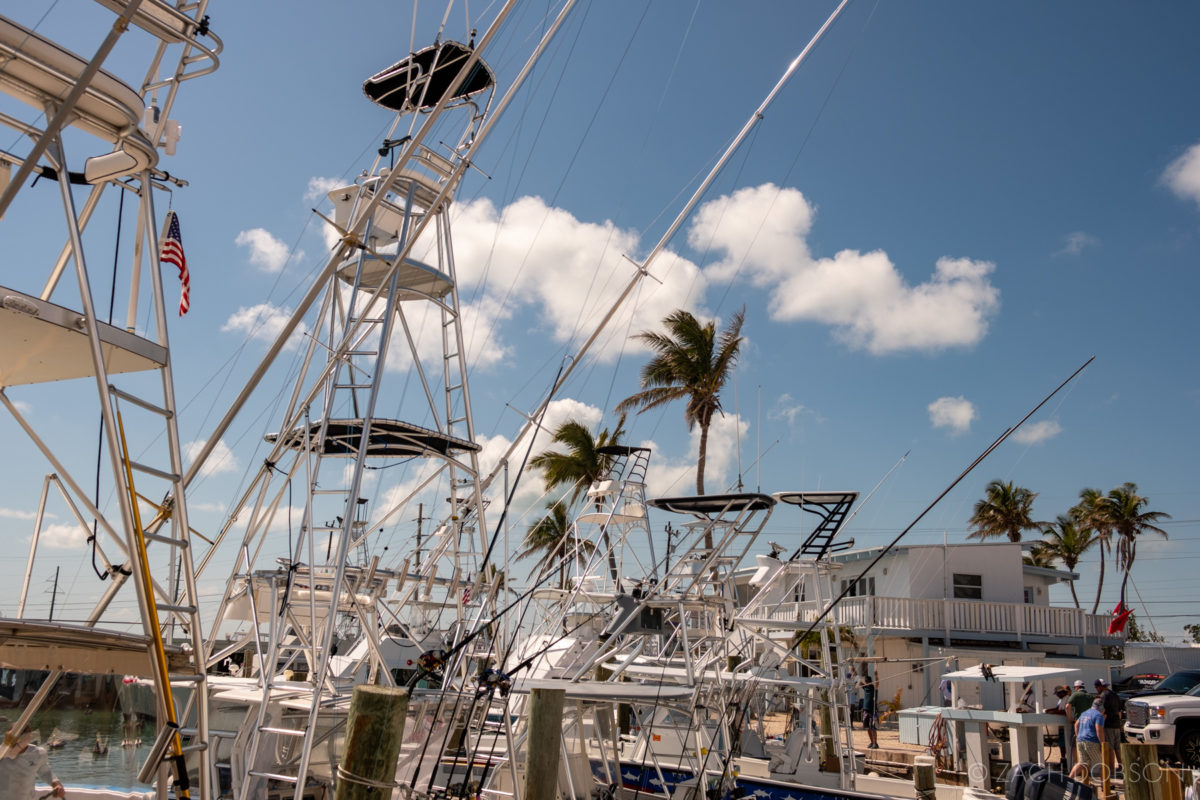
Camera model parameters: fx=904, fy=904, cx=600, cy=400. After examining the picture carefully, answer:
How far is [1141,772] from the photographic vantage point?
1085cm

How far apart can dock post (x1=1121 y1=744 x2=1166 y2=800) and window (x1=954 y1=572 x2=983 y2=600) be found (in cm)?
1953

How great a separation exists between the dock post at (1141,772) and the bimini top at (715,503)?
573 centimetres

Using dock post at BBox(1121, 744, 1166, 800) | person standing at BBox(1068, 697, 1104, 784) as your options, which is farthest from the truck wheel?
dock post at BBox(1121, 744, 1166, 800)

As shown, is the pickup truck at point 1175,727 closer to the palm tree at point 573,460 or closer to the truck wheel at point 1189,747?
the truck wheel at point 1189,747

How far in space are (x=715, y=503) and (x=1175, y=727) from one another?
8.39 m

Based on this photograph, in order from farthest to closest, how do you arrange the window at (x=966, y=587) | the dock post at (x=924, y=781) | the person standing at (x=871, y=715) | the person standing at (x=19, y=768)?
the window at (x=966, y=587)
the person standing at (x=871, y=715)
the dock post at (x=924, y=781)
the person standing at (x=19, y=768)

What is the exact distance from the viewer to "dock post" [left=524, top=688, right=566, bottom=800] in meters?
8.08

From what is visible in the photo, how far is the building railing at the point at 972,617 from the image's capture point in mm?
26906

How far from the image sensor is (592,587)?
18.2 metres

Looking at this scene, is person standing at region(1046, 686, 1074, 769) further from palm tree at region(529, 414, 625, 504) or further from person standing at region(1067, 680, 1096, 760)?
palm tree at region(529, 414, 625, 504)

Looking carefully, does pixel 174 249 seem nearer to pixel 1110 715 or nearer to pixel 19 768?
pixel 19 768

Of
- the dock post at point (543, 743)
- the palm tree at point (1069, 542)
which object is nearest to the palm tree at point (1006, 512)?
the palm tree at point (1069, 542)

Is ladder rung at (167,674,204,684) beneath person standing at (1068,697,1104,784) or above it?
above

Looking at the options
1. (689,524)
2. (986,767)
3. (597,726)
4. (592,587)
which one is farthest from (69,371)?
(986,767)
